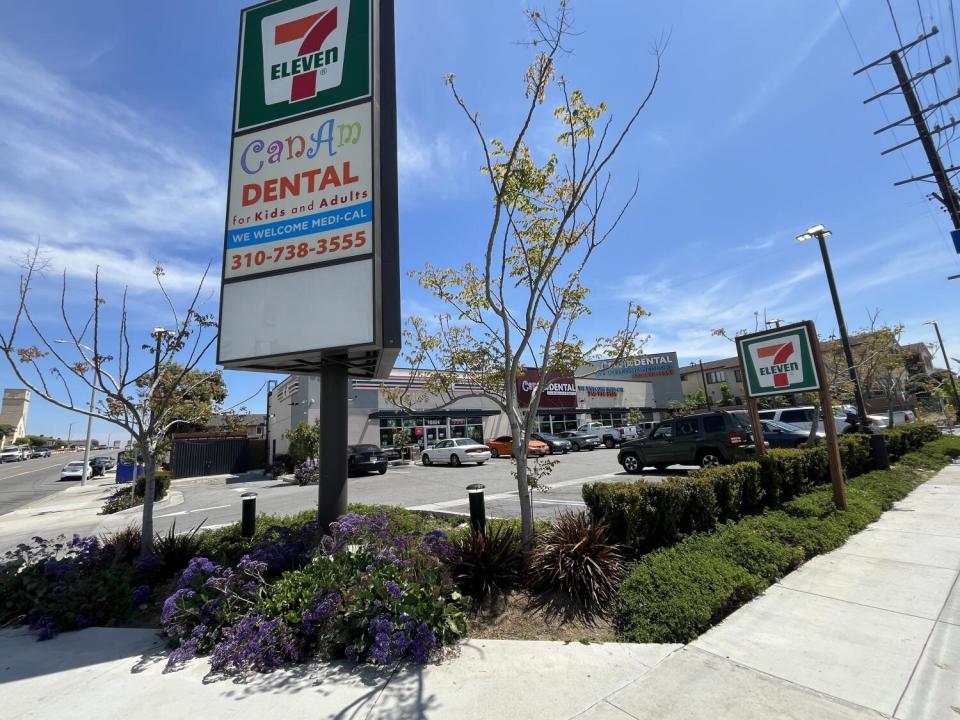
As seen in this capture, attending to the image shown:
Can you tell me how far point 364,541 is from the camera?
472 centimetres

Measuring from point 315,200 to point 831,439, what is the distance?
8.88m

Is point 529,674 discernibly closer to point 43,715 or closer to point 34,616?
point 43,715

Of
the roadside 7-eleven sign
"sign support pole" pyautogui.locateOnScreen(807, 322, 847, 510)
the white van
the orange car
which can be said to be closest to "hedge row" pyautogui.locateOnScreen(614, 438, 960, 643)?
"sign support pole" pyautogui.locateOnScreen(807, 322, 847, 510)

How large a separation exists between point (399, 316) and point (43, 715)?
4403 mm

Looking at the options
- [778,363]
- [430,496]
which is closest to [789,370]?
A: [778,363]

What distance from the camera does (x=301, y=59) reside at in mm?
6602

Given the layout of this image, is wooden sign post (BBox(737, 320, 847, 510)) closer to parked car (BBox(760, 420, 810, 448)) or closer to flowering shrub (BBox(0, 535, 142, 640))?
parked car (BBox(760, 420, 810, 448))

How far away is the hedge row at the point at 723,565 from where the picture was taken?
3855 millimetres

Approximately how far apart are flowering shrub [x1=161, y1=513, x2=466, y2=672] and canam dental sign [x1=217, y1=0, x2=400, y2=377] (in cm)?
236

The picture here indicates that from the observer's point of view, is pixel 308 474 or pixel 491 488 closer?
pixel 491 488

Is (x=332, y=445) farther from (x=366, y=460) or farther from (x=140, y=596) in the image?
(x=366, y=460)

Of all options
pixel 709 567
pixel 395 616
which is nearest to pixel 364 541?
pixel 395 616

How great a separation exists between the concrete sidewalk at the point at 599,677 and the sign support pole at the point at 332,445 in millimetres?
2151

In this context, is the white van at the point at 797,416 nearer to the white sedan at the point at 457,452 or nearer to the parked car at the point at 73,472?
the white sedan at the point at 457,452
